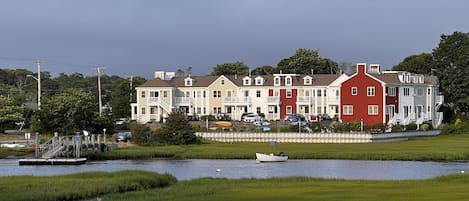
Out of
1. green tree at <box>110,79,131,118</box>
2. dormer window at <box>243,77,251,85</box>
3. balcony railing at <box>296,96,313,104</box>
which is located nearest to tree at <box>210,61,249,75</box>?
green tree at <box>110,79,131,118</box>

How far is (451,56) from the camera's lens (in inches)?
5359

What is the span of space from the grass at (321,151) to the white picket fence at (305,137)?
2589 millimetres

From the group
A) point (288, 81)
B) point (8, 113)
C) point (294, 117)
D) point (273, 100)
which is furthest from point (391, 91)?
point (8, 113)

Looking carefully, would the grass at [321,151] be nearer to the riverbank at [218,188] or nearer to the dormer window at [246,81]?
the riverbank at [218,188]

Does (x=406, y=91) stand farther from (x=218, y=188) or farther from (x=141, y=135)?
(x=218, y=188)

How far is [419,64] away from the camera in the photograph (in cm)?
15175

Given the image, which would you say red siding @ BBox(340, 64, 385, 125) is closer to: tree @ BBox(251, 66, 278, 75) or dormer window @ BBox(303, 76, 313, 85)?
dormer window @ BBox(303, 76, 313, 85)

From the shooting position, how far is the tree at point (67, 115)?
107188mm

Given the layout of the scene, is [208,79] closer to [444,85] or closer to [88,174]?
[444,85]

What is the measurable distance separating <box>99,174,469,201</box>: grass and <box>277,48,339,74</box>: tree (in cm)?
12057

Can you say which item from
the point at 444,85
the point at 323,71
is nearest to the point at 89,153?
the point at 444,85

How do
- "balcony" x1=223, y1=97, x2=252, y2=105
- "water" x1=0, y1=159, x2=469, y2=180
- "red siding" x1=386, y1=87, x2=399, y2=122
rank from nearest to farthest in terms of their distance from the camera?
"water" x1=0, y1=159, x2=469, y2=180 < "red siding" x1=386, y1=87, x2=399, y2=122 < "balcony" x1=223, y1=97, x2=252, y2=105

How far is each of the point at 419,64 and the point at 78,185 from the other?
11115 centimetres

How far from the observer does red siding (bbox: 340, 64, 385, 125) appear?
120000 millimetres
